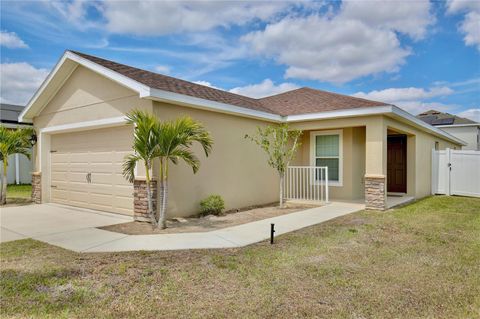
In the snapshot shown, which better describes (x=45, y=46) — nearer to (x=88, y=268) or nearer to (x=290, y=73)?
(x=88, y=268)

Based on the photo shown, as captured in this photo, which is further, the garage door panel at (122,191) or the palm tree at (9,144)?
Result: the palm tree at (9,144)

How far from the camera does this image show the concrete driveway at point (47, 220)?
6.74 meters

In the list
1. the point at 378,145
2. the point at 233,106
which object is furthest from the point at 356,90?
the point at 233,106

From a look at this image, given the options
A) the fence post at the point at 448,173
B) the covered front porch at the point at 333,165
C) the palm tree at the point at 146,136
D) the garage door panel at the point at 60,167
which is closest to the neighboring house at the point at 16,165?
the garage door panel at the point at 60,167

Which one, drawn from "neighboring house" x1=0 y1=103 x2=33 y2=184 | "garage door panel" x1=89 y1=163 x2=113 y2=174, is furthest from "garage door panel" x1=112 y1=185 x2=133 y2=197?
"neighboring house" x1=0 y1=103 x2=33 y2=184

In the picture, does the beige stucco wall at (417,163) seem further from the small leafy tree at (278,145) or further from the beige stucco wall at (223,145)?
the small leafy tree at (278,145)

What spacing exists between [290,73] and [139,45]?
12651 millimetres

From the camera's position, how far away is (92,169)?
9812 millimetres

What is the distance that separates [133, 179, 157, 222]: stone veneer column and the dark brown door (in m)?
11.6

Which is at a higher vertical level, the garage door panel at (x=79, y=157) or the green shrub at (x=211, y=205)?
the garage door panel at (x=79, y=157)

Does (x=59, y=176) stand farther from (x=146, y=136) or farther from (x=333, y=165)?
(x=333, y=165)

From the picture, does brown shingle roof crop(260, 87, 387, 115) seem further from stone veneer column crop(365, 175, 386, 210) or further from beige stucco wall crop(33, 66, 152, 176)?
beige stucco wall crop(33, 66, 152, 176)

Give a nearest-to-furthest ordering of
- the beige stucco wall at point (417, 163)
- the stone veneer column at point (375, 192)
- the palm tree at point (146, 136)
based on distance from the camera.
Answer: the palm tree at point (146, 136) < the stone veneer column at point (375, 192) < the beige stucco wall at point (417, 163)

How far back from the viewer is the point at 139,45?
11828mm
